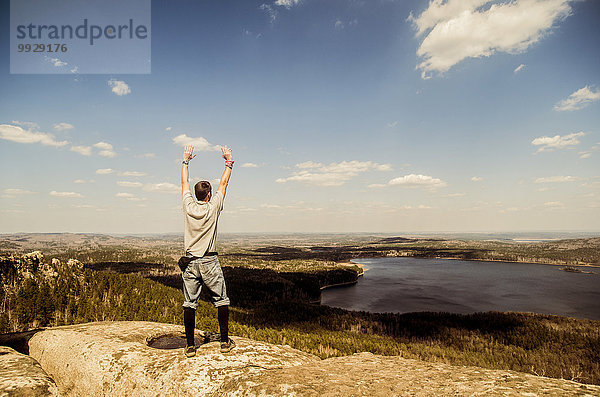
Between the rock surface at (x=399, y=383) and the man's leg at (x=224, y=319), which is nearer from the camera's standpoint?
the rock surface at (x=399, y=383)

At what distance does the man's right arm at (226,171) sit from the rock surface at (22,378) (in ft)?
19.0

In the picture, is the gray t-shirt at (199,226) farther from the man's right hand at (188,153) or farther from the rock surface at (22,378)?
the rock surface at (22,378)

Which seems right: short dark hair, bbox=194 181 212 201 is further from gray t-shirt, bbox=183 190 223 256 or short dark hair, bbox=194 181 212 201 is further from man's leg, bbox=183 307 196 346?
man's leg, bbox=183 307 196 346

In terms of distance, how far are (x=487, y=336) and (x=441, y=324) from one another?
8465mm

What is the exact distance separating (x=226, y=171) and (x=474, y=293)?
111 metres

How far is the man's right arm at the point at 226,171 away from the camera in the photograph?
246 inches

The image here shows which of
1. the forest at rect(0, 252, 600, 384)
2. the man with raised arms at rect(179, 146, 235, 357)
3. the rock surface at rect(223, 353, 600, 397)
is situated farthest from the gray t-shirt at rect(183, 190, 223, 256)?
the forest at rect(0, 252, 600, 384)

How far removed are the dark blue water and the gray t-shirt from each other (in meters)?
74.3

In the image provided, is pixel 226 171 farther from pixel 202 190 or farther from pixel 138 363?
pixel 138 363

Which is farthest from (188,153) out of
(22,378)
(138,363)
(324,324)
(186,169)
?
(324,324)

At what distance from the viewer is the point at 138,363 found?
609 cm

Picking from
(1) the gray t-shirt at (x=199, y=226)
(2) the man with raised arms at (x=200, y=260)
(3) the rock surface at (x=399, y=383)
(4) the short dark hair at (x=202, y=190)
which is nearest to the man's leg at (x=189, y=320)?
(2) the man with raised arms at (x=200, y=260)

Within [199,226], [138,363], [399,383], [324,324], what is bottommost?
[324,324]

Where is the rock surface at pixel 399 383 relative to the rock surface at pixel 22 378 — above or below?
above
